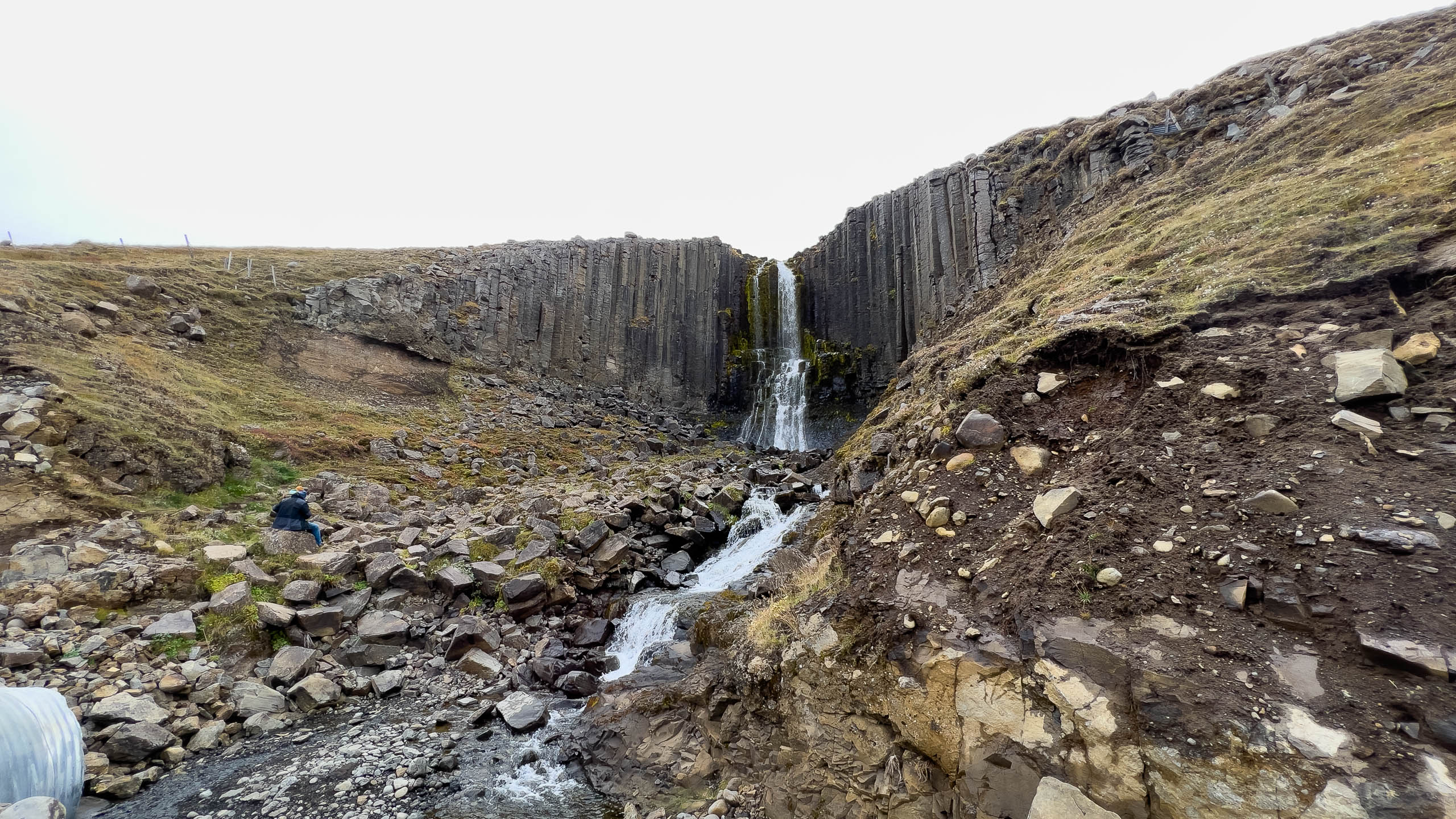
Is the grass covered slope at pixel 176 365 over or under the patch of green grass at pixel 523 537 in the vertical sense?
over

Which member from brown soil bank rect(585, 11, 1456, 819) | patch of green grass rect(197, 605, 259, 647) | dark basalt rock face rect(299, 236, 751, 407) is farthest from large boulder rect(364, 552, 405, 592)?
dark basalt rock face rect(299, 236, 751, 407)

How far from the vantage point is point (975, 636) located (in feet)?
14.7

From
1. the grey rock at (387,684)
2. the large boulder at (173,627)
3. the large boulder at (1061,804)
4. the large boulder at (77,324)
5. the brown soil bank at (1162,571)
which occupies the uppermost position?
the large boulder at (77,324)

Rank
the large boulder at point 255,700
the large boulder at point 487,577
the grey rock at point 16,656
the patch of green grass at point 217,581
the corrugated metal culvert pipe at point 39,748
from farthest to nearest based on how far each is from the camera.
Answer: the large boulder at point 487,577 → the patch of green grass at point 217,581 → the large boulder at point 255,700 → the grey rock at point 16,656 → the corrugated metal culvert pipe at point 39,748

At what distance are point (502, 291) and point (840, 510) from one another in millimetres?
25764

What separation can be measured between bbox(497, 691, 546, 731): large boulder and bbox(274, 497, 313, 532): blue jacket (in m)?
6.17

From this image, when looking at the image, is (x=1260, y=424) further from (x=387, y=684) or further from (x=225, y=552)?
(x=225, y=552)

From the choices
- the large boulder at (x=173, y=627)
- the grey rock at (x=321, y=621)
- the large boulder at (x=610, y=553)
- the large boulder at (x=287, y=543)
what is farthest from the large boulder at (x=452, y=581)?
the large boulder at (x=173, y=627)

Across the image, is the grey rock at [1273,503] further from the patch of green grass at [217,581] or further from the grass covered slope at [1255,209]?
the patch of green grass at [217,581]

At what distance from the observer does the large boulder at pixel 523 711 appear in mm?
8008

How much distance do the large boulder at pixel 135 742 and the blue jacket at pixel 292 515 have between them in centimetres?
481

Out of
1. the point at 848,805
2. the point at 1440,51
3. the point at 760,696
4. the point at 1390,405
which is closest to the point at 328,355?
the point at 760,696

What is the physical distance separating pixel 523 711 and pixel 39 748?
489 cm

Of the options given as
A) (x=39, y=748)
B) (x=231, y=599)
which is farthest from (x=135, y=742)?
(x=231, y=599)
